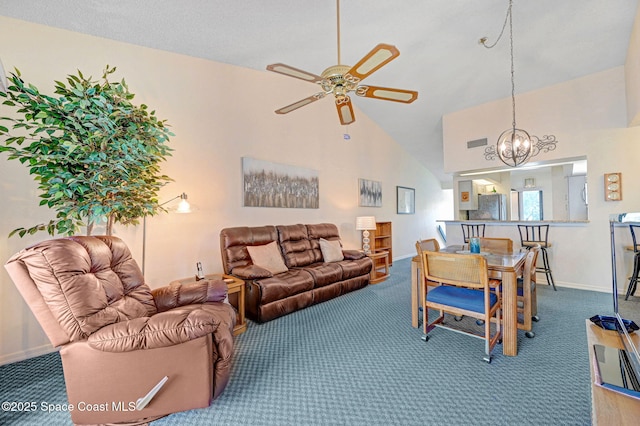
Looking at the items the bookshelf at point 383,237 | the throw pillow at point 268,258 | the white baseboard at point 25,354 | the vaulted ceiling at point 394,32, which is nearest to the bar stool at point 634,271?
the vaulted ceiling at point 394,32

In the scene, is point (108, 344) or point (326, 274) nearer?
point (108, 344)

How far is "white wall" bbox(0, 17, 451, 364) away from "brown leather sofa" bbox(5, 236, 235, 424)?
1288 mm

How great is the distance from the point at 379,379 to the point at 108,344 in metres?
1.69

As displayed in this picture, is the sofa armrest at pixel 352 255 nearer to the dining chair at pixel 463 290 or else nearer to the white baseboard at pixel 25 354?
the dining chair at pixel 463 290

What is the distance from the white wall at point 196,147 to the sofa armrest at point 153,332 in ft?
5.25

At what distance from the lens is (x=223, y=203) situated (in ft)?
11.5

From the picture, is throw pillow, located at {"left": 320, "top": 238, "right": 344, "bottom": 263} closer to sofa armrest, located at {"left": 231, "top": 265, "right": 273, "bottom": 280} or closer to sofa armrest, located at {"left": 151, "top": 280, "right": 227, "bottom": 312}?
sofa armrest, located at {"left": 231, "top": 265, "right": 273, "bottom": 280}

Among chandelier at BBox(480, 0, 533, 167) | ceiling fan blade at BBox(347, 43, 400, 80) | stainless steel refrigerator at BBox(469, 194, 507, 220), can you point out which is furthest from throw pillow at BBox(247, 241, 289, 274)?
stainless steel refrigerator at BBox(469, 194, 507, 220)

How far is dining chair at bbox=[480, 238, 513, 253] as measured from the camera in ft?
9.97

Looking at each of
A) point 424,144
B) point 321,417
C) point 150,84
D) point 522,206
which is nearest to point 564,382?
point 321,417

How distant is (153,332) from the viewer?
1409mm

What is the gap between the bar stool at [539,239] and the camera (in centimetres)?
405

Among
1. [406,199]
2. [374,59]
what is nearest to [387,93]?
[374,59]

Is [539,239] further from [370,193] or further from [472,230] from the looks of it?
[370,193]
